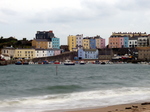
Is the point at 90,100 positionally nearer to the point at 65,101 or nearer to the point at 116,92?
the point at 65,101

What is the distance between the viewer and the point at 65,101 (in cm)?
1948

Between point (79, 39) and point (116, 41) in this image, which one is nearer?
point (116, 41)

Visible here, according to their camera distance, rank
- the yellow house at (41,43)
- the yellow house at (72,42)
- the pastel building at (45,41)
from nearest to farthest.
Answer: the yellow house at (41,43) → the pastel building at (45,41) → the yellow house at (72,42)

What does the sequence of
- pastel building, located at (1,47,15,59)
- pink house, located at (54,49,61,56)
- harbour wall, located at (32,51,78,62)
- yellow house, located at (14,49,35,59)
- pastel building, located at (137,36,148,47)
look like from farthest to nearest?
pastel building, located at (137,36,148,47)
pink house, located at (54,49,61,56)
yellow house, located at (14,49,35,59)
harbour wall, located at (32,51,78,62)
pastel building, located at (1,47,15,59)

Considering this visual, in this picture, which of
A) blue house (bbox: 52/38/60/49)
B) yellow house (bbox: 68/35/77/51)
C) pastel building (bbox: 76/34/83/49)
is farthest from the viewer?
pastel building (bbox: 76/34/83/49)

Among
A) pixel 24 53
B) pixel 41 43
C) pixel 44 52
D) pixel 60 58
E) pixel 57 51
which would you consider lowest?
pixel 60 58

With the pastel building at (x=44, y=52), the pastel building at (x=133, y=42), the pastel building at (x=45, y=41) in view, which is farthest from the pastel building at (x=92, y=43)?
the pastel building at (x=44, y=52)

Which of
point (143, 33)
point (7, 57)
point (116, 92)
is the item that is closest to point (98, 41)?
point (143, 33)

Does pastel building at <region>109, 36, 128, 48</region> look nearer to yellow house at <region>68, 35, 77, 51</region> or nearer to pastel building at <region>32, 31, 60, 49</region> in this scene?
yellow house at <region>68, 35, 77, 51</region>

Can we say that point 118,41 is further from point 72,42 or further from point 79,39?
point 72,42

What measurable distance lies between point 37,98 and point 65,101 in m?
2.14

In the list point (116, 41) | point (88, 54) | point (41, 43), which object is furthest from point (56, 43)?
point (116, 41)

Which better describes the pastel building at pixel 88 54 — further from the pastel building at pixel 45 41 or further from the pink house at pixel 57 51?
the pastel building at pixel 45 41

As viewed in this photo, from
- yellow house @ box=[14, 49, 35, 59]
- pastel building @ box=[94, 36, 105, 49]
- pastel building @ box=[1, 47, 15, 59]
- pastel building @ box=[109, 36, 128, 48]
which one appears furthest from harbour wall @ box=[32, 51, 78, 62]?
pastel building @ box=[109, 36, 128, 48]
